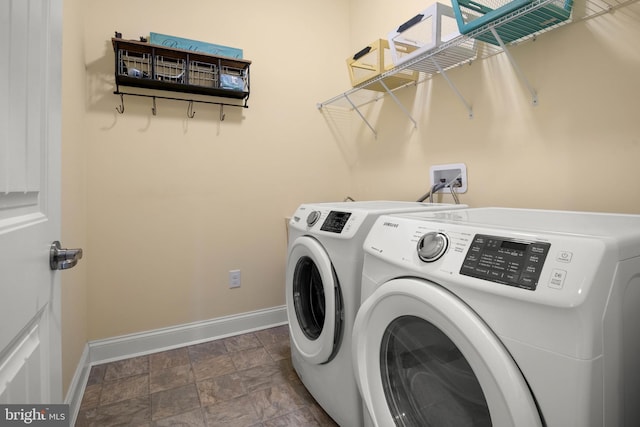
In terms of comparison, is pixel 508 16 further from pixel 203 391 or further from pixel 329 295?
pixel 203 391

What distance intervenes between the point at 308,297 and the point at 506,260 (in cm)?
104

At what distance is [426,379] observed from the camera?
877 mm

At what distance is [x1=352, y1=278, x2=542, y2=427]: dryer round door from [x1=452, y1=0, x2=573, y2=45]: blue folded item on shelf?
98 centimetres

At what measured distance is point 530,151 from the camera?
137cm

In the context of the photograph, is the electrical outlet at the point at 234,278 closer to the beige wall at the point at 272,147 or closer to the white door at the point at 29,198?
the beige wall at the point at 272,147

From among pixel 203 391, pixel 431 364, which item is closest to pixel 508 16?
pixel 431 364

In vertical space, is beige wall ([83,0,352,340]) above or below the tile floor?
above

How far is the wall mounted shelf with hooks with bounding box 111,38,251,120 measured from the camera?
1782 mm

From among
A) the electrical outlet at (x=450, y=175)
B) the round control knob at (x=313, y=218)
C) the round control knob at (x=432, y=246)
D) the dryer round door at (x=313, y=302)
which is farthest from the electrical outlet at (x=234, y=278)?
the round control knob at (x=432, y=246)

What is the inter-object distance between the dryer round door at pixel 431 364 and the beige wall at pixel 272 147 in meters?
0.90

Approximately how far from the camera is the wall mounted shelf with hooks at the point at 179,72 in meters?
1.78

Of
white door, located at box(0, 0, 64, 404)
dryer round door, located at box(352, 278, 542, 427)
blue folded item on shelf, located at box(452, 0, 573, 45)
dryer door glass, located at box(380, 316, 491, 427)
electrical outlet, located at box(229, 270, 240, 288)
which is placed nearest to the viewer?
white door, located at box(0, 0, 64, 404)

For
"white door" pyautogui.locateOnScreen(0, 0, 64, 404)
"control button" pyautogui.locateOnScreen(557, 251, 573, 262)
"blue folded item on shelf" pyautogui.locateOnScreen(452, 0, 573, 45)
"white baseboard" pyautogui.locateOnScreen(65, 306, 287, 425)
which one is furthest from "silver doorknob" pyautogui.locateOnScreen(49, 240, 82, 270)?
"blue folded item on shelf" pyautogui.locateOnScreen(452, 0, 573, 45)

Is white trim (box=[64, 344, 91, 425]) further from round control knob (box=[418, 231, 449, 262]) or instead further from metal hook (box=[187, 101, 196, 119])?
round control knob (box=[418, 231, 449, 262])
